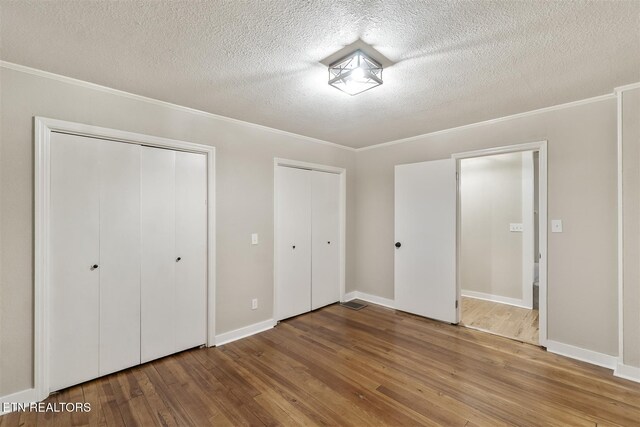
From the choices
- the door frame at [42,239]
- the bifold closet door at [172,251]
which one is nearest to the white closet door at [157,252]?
the bifold closet door at [172,251]

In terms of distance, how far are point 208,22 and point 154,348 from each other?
2694 mm

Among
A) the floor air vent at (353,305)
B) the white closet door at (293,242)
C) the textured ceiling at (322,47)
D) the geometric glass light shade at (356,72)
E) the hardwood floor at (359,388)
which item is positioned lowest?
the hardwood floor at (359,388)

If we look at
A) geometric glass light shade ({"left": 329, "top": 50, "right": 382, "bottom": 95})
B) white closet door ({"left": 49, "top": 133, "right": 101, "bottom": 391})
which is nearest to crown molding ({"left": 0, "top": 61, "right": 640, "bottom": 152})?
white closet door ({"left": 49, "top": 133, "right": 101, "bottom": 391})

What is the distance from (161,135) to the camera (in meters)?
2.62

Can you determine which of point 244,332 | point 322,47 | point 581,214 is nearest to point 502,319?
point 581,214

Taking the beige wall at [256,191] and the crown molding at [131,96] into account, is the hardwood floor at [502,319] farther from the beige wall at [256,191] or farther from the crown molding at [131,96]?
the crown molding at [131,96]

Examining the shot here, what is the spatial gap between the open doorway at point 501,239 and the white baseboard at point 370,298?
0.95m

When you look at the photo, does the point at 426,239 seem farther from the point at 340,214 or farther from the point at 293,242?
the point at 293,242

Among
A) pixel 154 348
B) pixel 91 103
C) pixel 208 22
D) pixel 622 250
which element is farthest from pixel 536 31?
pixel 154 348

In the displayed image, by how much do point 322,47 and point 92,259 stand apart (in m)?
2.40

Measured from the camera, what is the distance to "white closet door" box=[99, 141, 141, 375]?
2.33 metres

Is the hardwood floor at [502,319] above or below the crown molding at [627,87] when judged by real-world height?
below

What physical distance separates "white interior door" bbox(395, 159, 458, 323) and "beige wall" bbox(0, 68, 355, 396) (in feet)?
3.85

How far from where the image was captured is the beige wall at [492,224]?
4.18 m
